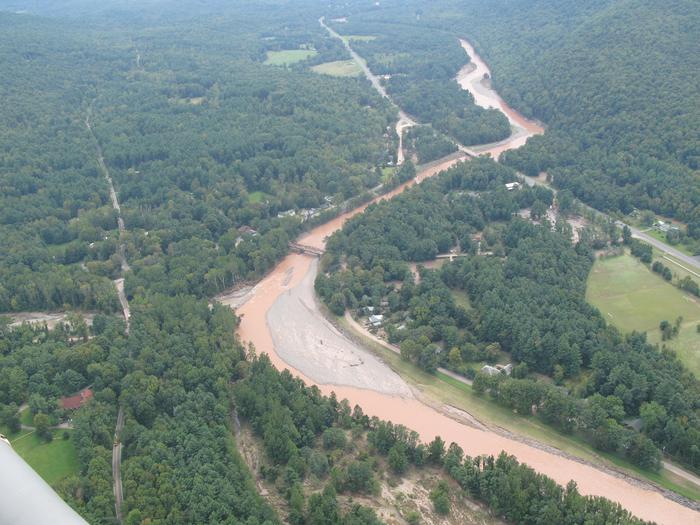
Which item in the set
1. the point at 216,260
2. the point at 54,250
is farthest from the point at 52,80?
the point at 216,260

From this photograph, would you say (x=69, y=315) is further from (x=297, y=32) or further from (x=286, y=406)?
(x=297, y=32)

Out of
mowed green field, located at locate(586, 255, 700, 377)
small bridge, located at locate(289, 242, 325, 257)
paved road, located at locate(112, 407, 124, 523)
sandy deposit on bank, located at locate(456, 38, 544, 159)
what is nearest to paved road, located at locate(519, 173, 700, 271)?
mowed green field, located at locate(586, 255, 700, 377)

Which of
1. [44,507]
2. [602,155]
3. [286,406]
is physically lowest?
[286,406]

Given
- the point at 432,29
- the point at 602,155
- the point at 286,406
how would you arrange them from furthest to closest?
1. the point at 432,29
2. the point at 602,155
3. the point at 286,406

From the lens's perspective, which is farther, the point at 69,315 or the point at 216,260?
the point at 216,260

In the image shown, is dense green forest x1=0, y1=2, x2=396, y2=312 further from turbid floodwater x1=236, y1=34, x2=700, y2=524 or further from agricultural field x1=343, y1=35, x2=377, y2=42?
agricultural field x1=343, y1=35, x2=377, y2=42

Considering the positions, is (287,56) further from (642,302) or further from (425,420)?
(425,420)
